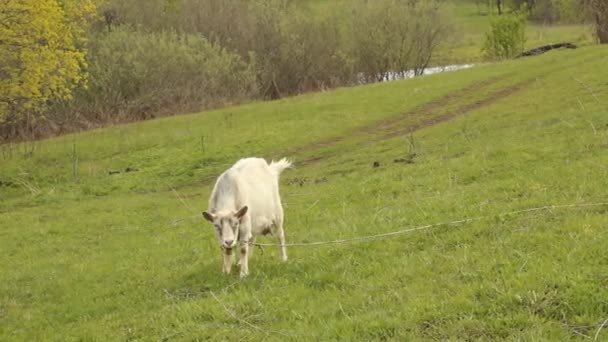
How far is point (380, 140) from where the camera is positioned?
30.3 metres

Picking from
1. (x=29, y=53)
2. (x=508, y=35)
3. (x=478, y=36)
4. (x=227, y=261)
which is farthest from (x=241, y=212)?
(x=478, y=36)

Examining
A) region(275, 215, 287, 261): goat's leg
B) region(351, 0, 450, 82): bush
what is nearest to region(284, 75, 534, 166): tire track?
region(275, 215, 287, 261): goat's leg

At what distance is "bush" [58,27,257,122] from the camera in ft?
154

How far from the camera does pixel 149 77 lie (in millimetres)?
48562

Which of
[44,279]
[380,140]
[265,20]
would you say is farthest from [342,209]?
[265,20]

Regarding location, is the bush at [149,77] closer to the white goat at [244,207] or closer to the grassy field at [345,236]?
the grassy field at [345,236]

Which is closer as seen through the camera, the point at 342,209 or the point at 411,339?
the point at 411,339

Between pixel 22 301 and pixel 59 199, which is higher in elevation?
pixel 22 301

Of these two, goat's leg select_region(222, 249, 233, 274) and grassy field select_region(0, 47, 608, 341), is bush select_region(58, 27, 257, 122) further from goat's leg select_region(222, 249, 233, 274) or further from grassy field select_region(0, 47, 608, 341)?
goat's leg select_region(222, 249, 233, 274)

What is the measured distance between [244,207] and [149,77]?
40740 millimetres

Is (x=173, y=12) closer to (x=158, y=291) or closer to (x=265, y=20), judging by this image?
(x=265, y=20)

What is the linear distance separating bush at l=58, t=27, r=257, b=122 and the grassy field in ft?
42.7

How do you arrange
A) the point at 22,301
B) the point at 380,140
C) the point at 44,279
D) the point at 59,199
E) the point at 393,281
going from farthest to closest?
the point at 380,140 → the point at 59,199 → the point at 44,279 → the point at 22,301 → the point at 393,281

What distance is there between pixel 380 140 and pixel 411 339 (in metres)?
23.9
